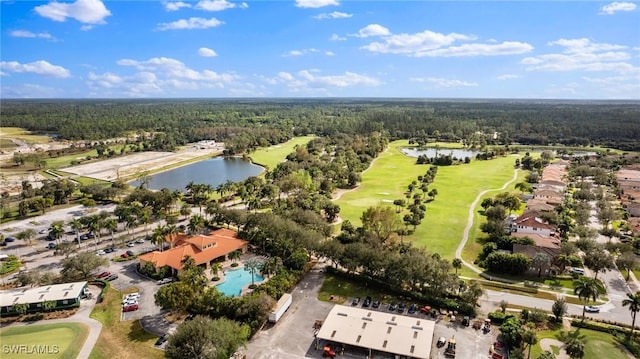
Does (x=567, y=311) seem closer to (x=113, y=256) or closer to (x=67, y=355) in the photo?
(x=67, y=355)

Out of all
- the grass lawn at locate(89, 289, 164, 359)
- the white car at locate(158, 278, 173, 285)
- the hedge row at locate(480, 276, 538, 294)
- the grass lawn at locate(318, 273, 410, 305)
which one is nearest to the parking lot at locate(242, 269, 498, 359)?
the grass lawn at locate(318, 273, 410, 305)

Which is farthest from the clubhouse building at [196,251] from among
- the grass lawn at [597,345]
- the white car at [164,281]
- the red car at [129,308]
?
the grass lawn at [597,345]

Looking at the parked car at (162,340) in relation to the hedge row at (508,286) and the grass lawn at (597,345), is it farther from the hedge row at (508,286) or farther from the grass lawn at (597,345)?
the hedge row at (508,286)

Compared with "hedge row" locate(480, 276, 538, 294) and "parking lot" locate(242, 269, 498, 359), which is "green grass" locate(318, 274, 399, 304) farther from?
"hedge row" locate(480, 276, 538, 294)

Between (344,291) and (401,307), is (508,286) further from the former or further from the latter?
(344,291)

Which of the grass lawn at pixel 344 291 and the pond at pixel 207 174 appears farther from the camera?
the pond at pixel 207 174

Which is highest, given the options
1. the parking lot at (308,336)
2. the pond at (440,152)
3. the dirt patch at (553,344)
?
the pond at (440,152)
